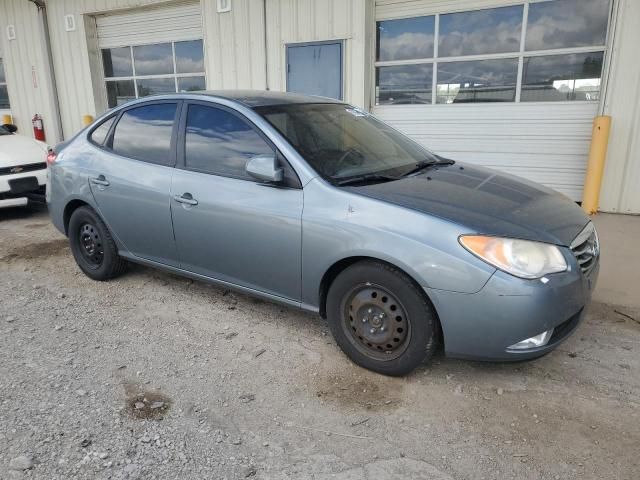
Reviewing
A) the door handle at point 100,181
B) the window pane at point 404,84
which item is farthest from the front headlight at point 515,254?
the window pane at point 404,84

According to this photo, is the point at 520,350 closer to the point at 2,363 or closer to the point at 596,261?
the point at 596,261

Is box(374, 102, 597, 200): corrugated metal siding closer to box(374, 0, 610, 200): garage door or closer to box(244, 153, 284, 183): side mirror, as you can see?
box(374, 0, 610, 200): garage door

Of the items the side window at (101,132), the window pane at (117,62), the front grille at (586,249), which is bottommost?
the front grille at (586,249)

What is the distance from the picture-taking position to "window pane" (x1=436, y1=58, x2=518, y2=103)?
7.14m

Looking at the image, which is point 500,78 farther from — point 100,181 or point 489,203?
point 100,181

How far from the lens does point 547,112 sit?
6914 millimetres

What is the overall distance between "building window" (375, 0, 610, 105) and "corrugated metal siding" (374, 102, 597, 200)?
0.16m

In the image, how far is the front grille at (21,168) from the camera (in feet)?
21.8

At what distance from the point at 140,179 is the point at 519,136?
544 centimetres

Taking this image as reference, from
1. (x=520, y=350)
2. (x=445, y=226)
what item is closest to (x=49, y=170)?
(x=445, y=226)

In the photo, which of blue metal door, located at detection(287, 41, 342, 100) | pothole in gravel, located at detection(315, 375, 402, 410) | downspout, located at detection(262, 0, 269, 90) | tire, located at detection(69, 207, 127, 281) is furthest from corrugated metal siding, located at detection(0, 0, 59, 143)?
pothole in gravel, located at detection(315, 375, 402, 410)

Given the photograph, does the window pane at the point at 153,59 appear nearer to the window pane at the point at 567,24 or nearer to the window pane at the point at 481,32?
the window pane at the point at 481,32

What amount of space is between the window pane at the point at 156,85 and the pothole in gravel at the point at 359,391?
358 inches

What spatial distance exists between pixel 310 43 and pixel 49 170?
4950mm
